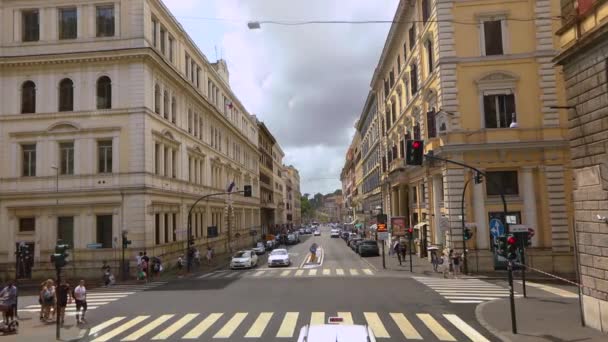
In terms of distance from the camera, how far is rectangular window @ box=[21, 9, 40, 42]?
36312 millimetres

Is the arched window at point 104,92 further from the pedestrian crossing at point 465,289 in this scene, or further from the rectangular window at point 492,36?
the rectangular window at point 492,36

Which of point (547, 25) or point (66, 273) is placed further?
point (66, 273)

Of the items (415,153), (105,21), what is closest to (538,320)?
(415,153)

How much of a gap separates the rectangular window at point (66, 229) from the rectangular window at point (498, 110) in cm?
2917

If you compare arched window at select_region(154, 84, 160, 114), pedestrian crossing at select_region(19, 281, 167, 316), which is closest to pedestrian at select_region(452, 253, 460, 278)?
pedestrian crossing at select_region(19, 281, 167, 316)

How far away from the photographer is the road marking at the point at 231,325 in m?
15.5

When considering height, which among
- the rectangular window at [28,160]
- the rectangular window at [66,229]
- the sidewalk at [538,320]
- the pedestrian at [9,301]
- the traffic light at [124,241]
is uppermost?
the rectangular window at [28,160]

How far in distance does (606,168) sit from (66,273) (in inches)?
1288

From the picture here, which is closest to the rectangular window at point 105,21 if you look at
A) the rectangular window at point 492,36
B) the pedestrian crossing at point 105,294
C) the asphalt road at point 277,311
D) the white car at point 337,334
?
the pedestrian crossing at point 105,294

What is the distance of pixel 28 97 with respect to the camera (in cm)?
3594

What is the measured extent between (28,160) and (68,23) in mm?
10383

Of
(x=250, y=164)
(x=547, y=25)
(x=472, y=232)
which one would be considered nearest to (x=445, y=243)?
(x=472, y=232)

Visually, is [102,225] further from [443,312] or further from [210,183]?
[443,312]

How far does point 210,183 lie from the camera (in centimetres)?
5359
